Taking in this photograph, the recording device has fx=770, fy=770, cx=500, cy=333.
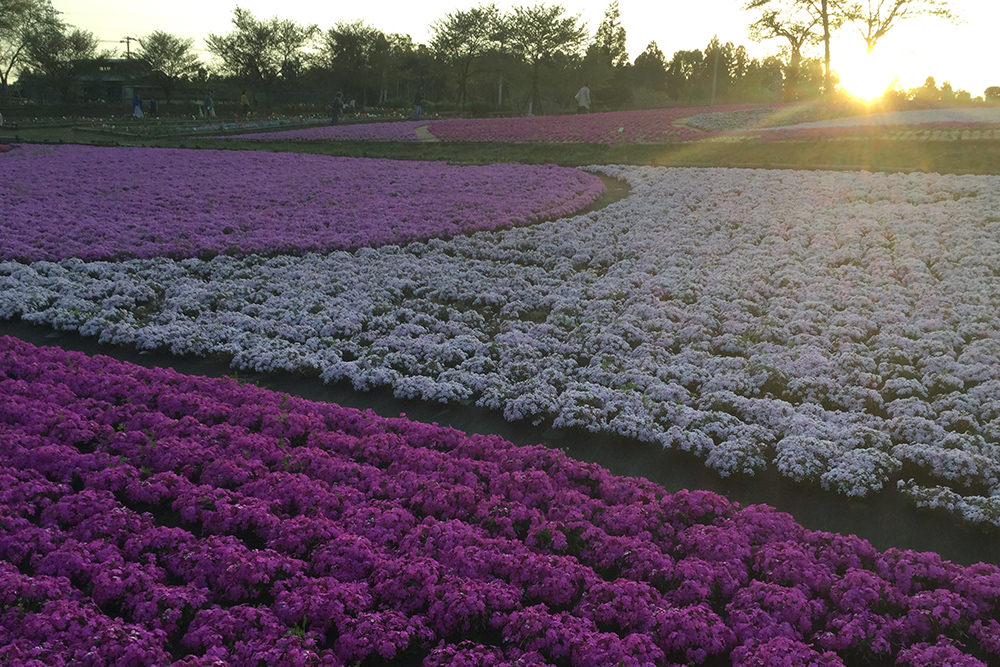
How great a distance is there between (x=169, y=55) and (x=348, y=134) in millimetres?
55829

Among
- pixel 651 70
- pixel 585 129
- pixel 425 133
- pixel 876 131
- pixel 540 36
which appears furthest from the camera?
pixel 651 70

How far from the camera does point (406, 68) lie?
8419 centimetres

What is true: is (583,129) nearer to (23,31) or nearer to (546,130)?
(546,130)

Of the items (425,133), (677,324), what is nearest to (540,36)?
(425,133)

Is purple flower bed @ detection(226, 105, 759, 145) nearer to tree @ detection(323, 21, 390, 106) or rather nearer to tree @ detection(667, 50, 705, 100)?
tree @ detection(323, 21, 390, 106)

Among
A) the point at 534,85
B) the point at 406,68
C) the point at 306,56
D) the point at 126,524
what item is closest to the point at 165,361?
the point at 126,524

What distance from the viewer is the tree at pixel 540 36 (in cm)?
7638

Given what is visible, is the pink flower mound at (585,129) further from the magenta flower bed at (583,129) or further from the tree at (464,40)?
the tree at (464,40)

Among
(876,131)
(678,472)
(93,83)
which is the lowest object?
(678,472)

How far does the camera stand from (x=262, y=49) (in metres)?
89.6

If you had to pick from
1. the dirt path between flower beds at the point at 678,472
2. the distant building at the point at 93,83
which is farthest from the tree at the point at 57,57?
the dirt path between flower beds at the point at 678,472

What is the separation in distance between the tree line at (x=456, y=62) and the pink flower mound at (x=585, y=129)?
21573 mm

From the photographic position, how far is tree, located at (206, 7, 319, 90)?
87375 mm

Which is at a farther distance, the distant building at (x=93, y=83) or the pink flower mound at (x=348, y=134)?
the distant building at (x=93, y=83)
